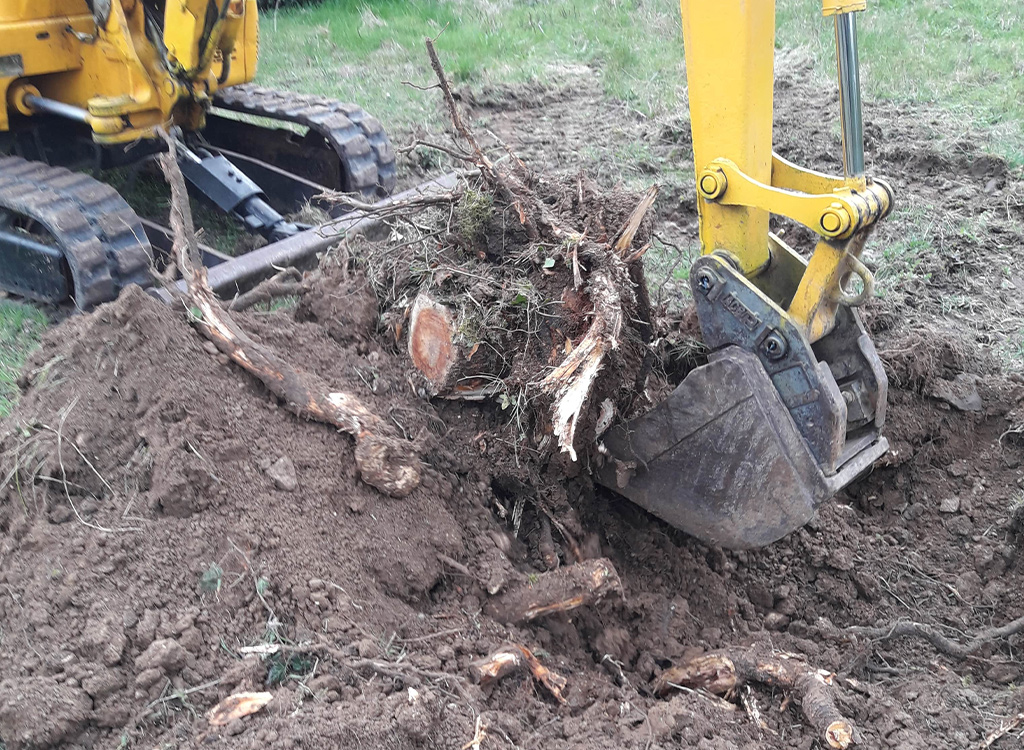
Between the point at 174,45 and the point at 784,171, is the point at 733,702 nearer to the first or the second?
the point at 784,171

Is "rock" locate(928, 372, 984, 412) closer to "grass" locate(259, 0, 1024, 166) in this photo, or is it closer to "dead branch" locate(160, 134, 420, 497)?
"dead branch" locate(160, 134, 420, 497)

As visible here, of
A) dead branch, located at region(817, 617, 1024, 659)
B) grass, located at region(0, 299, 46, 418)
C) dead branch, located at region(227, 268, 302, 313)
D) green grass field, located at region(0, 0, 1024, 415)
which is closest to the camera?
dead branch, located at region(817, 617, 1024, 659)

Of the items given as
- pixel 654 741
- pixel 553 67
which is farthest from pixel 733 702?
pixel 553 67

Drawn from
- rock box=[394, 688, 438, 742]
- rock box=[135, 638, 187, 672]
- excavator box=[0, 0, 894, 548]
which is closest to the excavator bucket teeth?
excavator box=[0, 0, 894, 548]

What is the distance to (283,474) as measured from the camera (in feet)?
9.19

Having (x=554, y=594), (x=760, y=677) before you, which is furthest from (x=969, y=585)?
(x=554, y=594)

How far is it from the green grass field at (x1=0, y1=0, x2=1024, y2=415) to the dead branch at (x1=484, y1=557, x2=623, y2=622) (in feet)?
17.2

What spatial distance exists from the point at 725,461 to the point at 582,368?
587 millimetres

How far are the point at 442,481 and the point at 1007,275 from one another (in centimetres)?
383

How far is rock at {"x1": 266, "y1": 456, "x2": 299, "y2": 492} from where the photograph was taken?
278 cm

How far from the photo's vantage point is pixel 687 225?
5.76 metres

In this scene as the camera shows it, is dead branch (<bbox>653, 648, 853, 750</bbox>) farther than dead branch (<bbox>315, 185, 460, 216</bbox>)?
No

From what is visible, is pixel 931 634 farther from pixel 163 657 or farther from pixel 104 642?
pixel 104 642

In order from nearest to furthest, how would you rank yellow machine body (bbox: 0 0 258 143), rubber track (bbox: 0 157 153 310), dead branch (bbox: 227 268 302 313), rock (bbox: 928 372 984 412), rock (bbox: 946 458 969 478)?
rock (bbox: 946 458 969 478) < rock (bbox: 928 372 984 412) < dead branch (bbox: 227 268 302 313) < rubber track (bbox: 0 157 153 310) < yellow machine body (bbox: 0 0 258 143)
